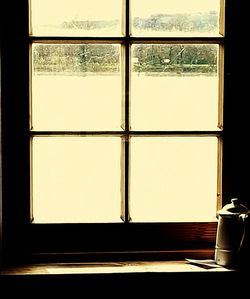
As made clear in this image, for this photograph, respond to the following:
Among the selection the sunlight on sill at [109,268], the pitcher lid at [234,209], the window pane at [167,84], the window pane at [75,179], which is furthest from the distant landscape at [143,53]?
the sunlight on sill at [109,268]

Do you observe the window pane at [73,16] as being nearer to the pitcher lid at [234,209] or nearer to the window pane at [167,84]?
the window pane at [167,84]

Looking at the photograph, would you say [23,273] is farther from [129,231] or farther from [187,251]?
[187,251]

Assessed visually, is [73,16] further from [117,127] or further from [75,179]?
[75,179]

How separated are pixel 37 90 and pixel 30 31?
7.3 inches

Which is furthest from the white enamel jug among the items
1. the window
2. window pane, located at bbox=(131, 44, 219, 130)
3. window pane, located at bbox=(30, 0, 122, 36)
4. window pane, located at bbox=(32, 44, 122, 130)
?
window pane, located at bbox=(30, 0, 122, 36)

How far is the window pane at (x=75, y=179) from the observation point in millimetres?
2123

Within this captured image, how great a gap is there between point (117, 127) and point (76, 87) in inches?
7.1

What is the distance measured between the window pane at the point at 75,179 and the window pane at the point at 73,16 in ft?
1.11

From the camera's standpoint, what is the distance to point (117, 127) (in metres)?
2.13

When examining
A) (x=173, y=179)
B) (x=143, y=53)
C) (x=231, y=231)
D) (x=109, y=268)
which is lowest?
(x=109, y=268)

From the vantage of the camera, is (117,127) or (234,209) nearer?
(234,209)

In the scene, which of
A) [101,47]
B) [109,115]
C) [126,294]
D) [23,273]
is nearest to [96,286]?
[126,294]

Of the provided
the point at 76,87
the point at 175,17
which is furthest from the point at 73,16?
the point at 175,17

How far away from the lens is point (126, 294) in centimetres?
202
